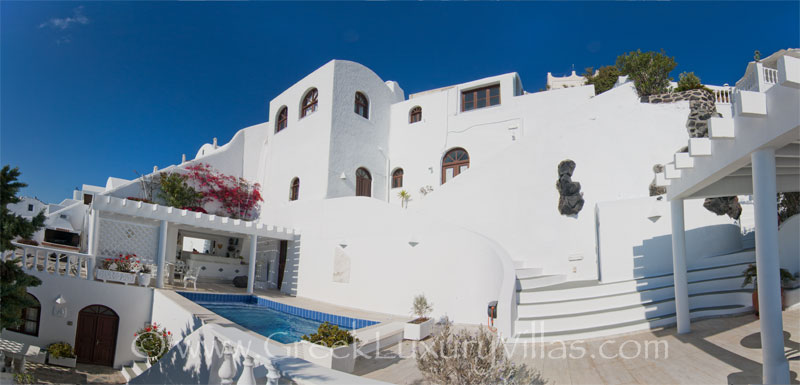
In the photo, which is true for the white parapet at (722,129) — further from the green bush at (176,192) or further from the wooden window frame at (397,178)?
the green bush at (176,192)

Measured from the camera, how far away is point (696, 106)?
1083 cm

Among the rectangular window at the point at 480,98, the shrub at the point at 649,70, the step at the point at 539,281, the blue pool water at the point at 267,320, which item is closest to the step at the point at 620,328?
the step at the point at 539,281

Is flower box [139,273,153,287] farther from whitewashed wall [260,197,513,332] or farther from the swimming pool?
whitewashed wall [260,197,513,332]

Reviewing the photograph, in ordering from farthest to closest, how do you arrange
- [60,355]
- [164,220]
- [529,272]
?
[164,220], [529,272], [60,355]

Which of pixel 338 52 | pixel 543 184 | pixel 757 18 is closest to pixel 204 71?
pixel 338 52

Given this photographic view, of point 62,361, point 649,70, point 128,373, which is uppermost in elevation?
point 649,70

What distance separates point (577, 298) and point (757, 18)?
9.04 metres

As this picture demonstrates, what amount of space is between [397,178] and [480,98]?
478 cm

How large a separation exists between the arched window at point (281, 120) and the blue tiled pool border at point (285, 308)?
8643 millimetres

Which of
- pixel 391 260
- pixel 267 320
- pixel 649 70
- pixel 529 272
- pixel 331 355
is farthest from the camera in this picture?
Result: pixel 649 70

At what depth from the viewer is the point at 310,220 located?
46.1ft

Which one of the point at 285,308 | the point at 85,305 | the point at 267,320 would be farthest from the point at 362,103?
the point at 85,305

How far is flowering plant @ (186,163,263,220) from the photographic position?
17125 mm

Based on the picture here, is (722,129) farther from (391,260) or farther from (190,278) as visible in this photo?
(190,278)
